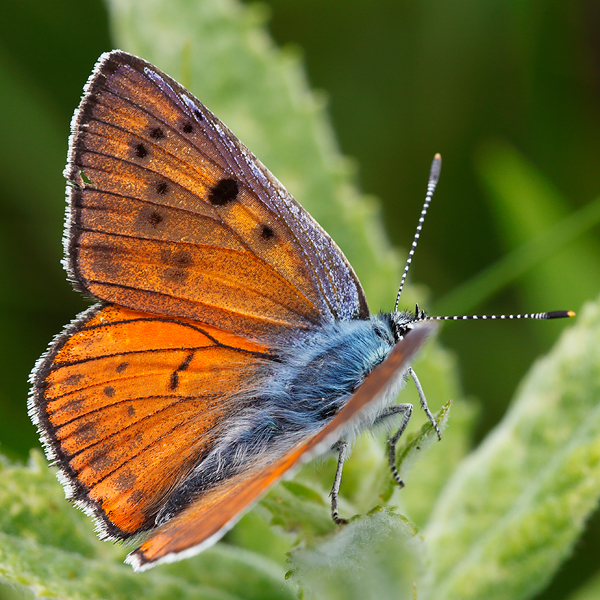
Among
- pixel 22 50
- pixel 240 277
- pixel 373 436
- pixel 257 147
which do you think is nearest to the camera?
pixel 373 436

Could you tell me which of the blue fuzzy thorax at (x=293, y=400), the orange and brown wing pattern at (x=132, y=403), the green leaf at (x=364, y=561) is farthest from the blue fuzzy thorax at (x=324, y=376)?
the green leaf at (x=364, y=561)

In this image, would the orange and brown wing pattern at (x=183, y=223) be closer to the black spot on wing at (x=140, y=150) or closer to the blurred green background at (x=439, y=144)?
the black spot on wing at (x=140, y=150)

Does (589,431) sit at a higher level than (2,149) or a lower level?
lower

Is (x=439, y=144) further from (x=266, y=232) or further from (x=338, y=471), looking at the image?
(x=338, y=471)

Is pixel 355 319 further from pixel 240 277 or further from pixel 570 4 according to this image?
pixel 570 4

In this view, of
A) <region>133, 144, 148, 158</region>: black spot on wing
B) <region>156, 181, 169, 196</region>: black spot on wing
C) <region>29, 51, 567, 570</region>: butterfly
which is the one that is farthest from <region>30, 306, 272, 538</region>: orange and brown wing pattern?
<region>133, 144, 148, 158</region>: black spot on wing

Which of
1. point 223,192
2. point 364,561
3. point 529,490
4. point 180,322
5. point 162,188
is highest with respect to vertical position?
point 162,188

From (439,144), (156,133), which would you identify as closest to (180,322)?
(156,133)

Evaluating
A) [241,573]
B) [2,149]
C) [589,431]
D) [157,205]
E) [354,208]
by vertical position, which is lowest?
[589,431]

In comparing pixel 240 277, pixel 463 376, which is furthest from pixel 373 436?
pixel 463 376
